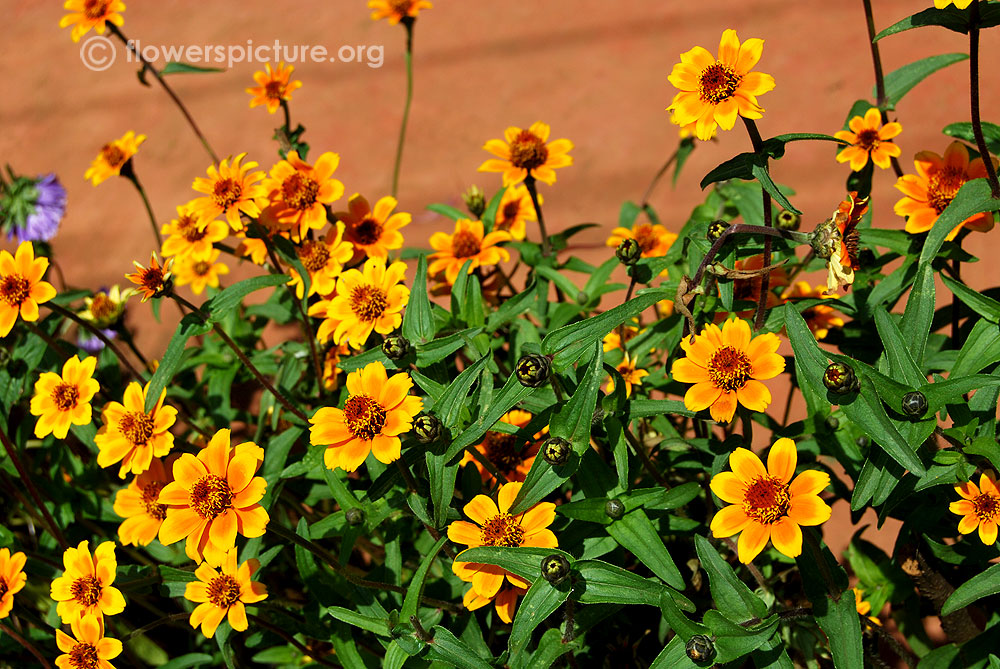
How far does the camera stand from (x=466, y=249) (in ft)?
5.54

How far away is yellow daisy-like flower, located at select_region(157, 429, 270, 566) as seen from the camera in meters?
1.17

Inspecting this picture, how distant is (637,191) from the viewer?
2953 millimetres

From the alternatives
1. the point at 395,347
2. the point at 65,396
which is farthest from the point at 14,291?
the point at 395,347

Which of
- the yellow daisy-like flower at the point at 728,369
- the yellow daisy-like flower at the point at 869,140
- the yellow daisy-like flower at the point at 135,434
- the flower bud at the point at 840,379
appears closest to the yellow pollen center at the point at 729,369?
the yellow daisy-like flower at the point at 728,369

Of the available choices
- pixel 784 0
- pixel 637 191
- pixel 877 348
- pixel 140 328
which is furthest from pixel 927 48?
pixel 140 328

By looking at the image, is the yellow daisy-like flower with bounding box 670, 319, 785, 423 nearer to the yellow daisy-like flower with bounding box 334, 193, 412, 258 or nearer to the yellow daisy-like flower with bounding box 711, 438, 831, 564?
the yellow daisy-like flower with bounding box 711, 438, 831, 564

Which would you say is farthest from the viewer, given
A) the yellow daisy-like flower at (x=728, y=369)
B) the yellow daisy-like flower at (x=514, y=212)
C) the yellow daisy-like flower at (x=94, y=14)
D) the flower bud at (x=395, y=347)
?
the yellow daisy-like flower at (x=94, y=14)

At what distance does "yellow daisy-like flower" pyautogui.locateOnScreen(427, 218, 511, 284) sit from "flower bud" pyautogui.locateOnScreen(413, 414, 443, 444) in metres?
0.58

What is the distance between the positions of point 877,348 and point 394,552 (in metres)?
0.93

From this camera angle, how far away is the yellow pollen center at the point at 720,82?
1.12 metres

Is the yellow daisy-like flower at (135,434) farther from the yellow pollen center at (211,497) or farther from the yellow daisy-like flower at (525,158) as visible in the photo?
the yellow daisy-like flower at (525,158)

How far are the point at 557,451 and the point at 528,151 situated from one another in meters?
0.81

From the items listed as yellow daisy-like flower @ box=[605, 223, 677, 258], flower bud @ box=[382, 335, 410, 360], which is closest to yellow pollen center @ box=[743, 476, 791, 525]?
flower bud @ box=[382, 335, 410, 360]

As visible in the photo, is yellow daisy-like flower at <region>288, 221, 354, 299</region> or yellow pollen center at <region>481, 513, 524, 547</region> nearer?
yellow pollen center at <region>481, 513, 524, 547</region>
